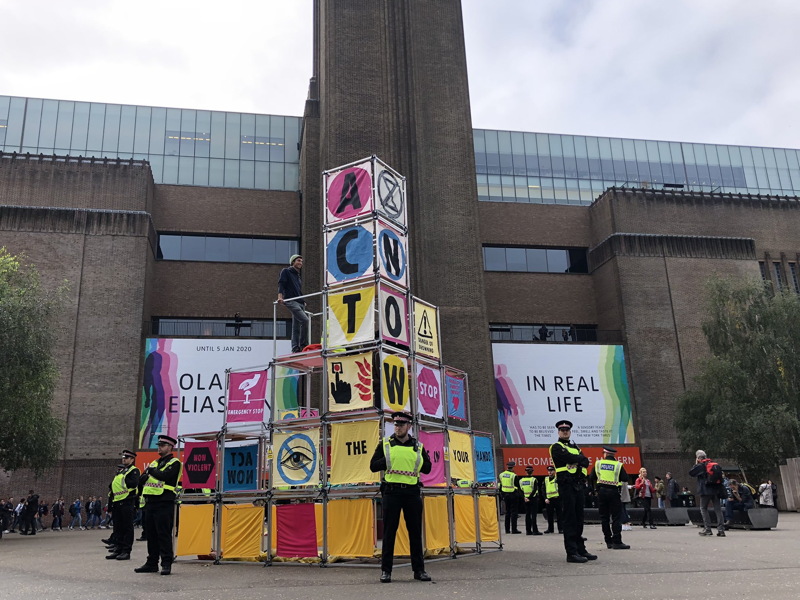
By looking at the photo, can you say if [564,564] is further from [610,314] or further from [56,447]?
[610,314]

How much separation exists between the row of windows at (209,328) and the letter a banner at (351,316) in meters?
26.6

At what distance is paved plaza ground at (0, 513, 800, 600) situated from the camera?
7.23 meters

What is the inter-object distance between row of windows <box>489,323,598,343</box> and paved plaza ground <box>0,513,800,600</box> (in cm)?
2855

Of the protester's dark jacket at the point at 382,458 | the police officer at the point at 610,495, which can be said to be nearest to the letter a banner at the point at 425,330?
the protester's dark jacket at the point at 382,458

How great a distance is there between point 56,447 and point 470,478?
1904 centimetres

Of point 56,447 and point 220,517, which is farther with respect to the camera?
point 56,447

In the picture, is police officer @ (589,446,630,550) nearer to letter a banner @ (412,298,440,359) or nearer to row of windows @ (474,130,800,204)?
letter a banner @ (412,298,440,359)

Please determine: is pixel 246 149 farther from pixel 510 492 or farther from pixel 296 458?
pixel 296 458

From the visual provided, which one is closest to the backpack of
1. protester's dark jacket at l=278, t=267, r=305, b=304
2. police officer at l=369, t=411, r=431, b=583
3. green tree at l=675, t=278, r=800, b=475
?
police officer at l=369, t=411, r=431, b=583

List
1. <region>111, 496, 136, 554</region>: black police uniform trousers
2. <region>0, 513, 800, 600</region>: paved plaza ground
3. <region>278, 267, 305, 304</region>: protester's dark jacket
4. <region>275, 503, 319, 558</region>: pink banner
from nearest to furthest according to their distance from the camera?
<region>0, 513, 800, 600</region>: paved plaza ground, <region>275, 503, 319, 558</region>: pink banner, <region>111, 496, 136, 554</region>: black police uniform trousers, <region>278, 267, 305, 304</region>: protester's dark jacket

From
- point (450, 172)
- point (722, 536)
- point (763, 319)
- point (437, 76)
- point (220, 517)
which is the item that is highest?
point (437, 76)

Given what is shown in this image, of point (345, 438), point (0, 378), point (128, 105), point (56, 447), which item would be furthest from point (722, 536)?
point (128, 105)

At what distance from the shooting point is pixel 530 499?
19.0 metres

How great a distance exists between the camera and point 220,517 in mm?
11688
